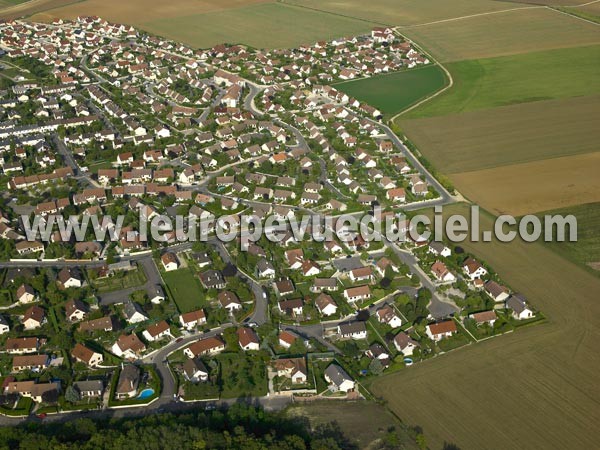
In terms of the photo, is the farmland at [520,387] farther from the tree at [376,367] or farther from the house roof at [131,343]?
the house roof at [131,343]

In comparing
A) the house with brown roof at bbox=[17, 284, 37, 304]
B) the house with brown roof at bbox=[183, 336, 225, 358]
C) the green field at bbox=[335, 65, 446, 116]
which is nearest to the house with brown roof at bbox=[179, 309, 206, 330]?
the house with brown roof at bbox=[183, 336, 225, 358]

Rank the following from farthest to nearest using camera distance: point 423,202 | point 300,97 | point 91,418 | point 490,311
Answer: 1. point 300,97
2. point 423,202
3. point 490,311
4. point 91,418

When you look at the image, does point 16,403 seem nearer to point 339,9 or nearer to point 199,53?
point 199,53

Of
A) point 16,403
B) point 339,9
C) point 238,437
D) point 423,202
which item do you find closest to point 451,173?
point 423,202

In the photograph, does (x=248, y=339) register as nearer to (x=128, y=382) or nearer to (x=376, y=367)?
(x=128, y=382)

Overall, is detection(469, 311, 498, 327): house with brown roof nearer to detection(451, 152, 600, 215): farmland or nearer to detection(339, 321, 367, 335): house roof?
detection(339, 321, 367, 335): house roof

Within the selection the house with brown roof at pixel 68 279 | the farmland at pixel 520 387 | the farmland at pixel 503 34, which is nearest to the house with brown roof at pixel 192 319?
the house with brown roof at pixel 68 279

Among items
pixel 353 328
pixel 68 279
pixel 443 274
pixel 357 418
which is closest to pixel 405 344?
pixel 353 328
